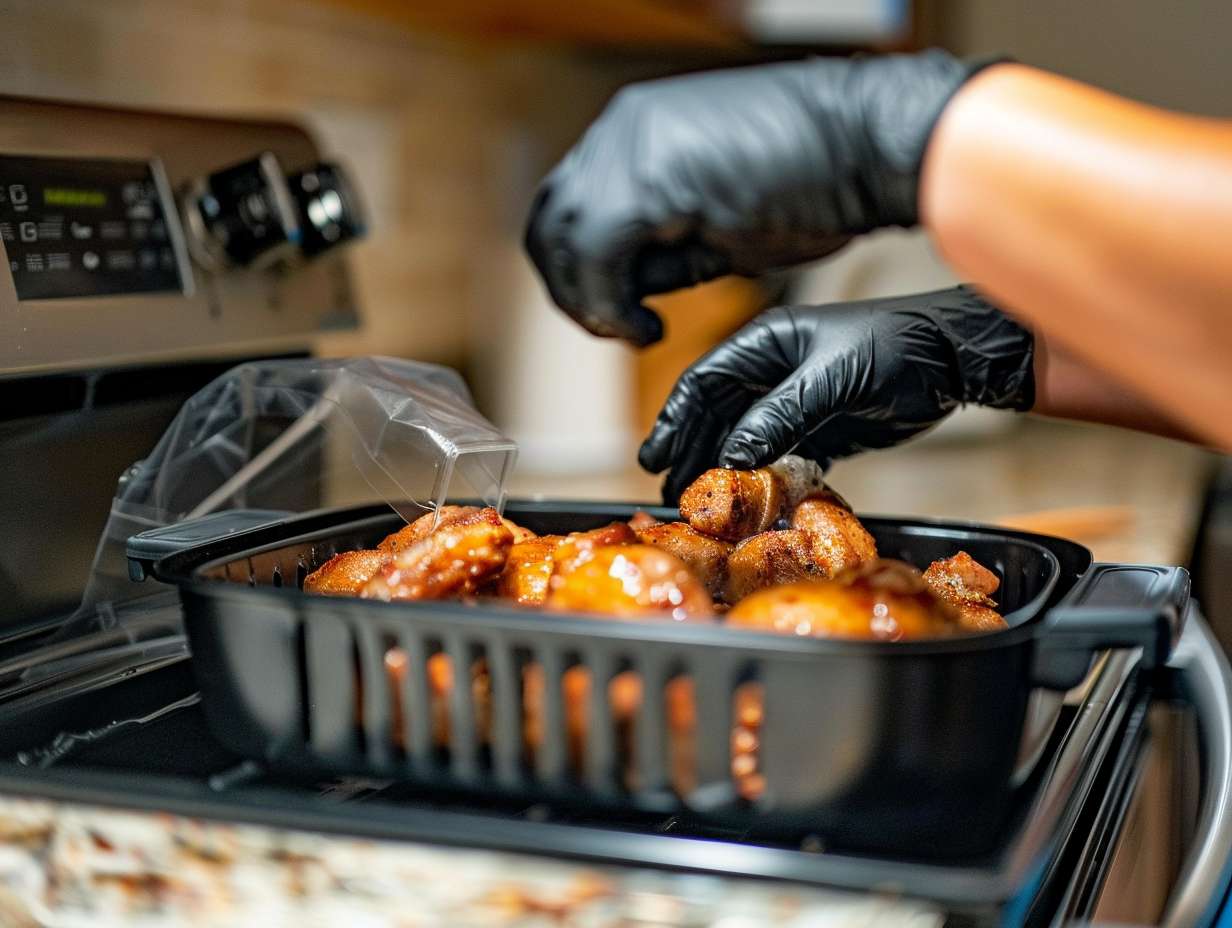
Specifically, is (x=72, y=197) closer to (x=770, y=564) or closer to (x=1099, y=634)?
(x=770, y=564)

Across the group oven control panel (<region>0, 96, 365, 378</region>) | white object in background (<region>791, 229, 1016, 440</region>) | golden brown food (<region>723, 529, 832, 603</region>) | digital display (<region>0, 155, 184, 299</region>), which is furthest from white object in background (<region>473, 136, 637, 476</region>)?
golden brown food (<region>723, 529, 832, 603</region>)

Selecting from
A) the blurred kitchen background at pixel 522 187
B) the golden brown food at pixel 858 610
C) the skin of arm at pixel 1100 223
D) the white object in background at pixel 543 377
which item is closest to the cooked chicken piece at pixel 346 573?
the golden brown food at pixel 858 610

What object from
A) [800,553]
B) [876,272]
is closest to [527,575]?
[800,553]

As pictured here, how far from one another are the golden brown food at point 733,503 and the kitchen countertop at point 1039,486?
78 centimetres

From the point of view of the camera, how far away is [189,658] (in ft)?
2.82

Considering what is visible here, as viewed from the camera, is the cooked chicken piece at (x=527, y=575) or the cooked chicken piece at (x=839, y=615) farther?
the cooked chicken piece at (x=527, y=575)

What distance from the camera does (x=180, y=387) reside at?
110cm

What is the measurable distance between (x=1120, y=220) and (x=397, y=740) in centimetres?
41

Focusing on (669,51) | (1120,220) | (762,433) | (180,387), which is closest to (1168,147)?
(1120,220)

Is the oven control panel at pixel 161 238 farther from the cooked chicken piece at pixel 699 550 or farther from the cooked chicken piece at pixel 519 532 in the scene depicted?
the cooked chicken piece at pixel 699 550

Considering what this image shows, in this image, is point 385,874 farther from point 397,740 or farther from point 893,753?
point 893,753

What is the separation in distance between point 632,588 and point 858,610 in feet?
0.36

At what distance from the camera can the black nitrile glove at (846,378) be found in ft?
3.07

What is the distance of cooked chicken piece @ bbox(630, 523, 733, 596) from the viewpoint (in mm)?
785
